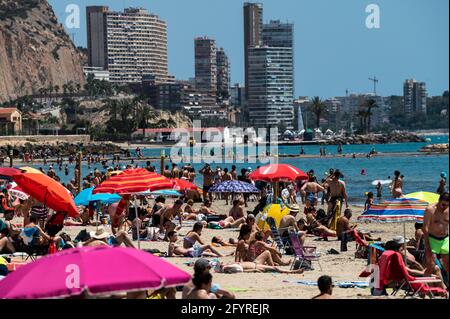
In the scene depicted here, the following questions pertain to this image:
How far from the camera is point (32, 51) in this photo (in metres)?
164

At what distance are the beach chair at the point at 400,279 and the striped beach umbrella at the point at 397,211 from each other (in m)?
1.90

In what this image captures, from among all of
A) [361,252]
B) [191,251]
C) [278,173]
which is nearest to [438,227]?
[361,252]

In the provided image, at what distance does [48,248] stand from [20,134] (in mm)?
104877

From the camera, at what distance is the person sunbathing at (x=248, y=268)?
13100mm

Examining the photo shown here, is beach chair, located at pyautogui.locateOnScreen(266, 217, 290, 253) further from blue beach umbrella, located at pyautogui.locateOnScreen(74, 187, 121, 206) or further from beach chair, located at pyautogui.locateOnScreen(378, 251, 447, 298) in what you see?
beach chair, located at pyautogui.locateOnScreen(378, 251, 447, 298)

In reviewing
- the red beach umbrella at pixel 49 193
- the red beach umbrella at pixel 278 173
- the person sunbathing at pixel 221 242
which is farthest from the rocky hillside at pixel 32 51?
the red beach umbrella at pixel 49 193

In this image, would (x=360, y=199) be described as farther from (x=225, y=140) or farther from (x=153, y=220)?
(x=225, y=140)

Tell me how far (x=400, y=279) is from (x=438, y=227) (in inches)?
44.7

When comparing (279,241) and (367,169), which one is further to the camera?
(367,169)

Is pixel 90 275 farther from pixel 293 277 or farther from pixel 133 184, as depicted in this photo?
pixel 133 184

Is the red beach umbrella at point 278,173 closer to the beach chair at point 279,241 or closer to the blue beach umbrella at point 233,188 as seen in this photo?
the blue beach umbrella at point 233,188

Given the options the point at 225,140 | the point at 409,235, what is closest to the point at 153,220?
the point at 409,235
